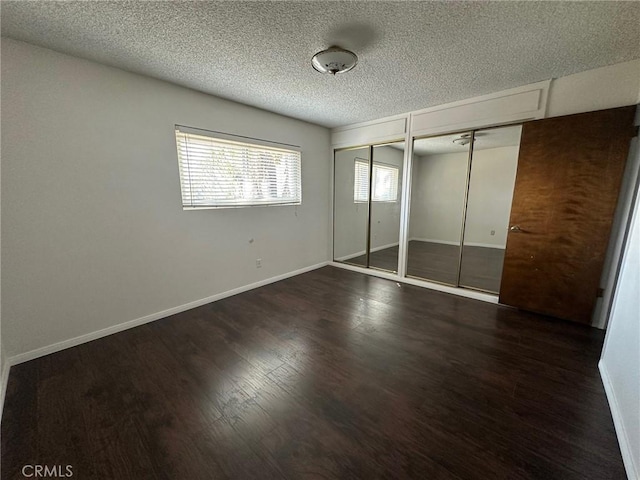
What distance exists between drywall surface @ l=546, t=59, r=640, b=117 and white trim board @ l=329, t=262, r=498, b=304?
2.16 meters

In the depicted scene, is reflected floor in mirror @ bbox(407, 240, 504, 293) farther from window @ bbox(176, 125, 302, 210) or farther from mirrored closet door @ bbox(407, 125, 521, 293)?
window @ bbox(176, 125, 302, 210)

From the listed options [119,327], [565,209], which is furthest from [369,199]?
[119,327]

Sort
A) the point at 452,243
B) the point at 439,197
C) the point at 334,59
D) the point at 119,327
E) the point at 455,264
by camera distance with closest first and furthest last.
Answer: the point at 334,59 < the point at 119,327 < the point at 455,264 < the point at 439,197 < the point at 452,243

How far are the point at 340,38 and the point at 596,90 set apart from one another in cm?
253

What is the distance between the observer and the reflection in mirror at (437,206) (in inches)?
156

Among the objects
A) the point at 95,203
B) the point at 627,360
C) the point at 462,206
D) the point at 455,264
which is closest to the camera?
the point at 627,360

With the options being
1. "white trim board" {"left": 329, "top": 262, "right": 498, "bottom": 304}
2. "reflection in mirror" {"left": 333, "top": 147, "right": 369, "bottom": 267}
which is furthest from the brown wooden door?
"reflection in mirror" {"left": 333, "top": 147, "right": 369, "bottom": 267}

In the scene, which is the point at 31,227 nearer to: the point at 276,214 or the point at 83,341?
the point at 83,341

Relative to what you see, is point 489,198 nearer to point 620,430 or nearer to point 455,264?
point 455,264

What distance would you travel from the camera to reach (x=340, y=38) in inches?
74.0

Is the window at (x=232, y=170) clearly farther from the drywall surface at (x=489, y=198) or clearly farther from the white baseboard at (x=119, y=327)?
the drywall surface at (x=489, y=198)

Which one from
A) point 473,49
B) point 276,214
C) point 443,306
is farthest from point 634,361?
point 276,214

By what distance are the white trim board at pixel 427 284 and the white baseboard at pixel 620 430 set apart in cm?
134

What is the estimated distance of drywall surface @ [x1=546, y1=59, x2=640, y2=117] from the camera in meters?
2.23
